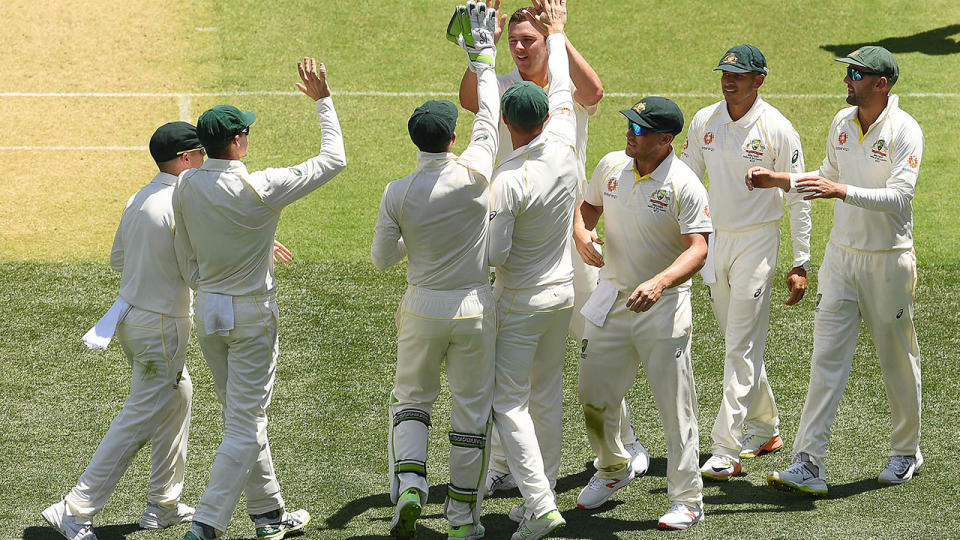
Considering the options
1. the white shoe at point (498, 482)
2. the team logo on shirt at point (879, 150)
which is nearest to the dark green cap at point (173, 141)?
the white shoe at point (498, 482)

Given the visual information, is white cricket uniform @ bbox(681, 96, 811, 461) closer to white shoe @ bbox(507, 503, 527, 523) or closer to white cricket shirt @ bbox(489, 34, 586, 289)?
white cricket shirt @ bbox(489, 34, 586, 289)

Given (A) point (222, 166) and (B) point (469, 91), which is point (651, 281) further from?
(A) point (222, 166)

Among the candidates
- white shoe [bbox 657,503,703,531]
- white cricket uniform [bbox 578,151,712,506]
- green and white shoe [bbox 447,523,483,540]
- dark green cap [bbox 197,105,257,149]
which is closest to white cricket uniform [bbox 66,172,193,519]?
dark green cap [bbox 197,105,257,149]

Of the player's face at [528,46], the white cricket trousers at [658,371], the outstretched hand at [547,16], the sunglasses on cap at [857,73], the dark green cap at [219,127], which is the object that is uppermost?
the outstretched hand at [547,16]

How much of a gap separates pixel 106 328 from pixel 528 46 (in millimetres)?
2998

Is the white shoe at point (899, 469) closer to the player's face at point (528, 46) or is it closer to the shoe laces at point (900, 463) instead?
the shoe laces at point (900, 463)

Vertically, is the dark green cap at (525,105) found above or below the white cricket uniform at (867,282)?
above

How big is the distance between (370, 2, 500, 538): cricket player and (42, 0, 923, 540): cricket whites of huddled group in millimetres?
12

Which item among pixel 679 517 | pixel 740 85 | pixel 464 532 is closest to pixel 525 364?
pixel 464 532

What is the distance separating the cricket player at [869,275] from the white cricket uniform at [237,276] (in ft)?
10.4

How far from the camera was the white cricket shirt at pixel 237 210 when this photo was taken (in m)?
5.83

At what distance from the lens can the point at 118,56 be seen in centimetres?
1560

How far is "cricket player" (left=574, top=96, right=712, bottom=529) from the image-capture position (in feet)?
19.9

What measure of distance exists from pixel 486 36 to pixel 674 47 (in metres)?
10.6
